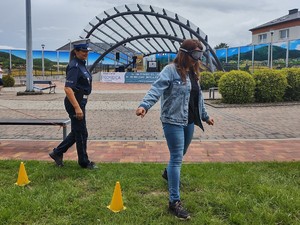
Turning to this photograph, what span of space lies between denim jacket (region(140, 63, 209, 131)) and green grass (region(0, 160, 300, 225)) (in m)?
0.94

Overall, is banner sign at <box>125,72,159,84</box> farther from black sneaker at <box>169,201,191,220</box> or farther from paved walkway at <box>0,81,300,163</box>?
black sneaker at <box>169,201,191,220</box>

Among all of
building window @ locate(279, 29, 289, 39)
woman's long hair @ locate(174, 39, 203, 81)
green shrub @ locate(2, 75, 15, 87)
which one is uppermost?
building window @ locate(279, 29, 289, 39)

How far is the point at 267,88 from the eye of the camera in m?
13.2

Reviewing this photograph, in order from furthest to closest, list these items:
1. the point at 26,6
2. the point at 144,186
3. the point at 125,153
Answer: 1. the point at 26,6
2. the point at 125,153
3. the point at 144,186

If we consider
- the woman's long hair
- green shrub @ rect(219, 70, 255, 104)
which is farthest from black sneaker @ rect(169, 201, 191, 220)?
green shrub @ rect(219, 70, 255, 104)

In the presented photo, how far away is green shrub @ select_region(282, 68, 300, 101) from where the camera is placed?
1371cm

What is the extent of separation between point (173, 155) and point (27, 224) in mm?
1500

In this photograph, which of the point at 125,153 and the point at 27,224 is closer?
the point at 27,224

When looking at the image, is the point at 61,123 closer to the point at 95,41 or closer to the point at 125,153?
the point at 125,153

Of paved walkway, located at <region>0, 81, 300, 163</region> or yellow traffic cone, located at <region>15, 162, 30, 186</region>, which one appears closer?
yellow traffic cone, located at <region>15, 162, 30, 186</region>

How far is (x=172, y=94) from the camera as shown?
11.1 ft

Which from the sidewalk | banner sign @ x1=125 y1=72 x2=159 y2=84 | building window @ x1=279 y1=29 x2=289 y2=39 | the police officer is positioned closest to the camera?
the police officer

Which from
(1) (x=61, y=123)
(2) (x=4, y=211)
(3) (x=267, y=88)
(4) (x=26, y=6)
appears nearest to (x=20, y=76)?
(4) (x=26, y=6)

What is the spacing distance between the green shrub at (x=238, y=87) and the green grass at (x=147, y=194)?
8204mm
